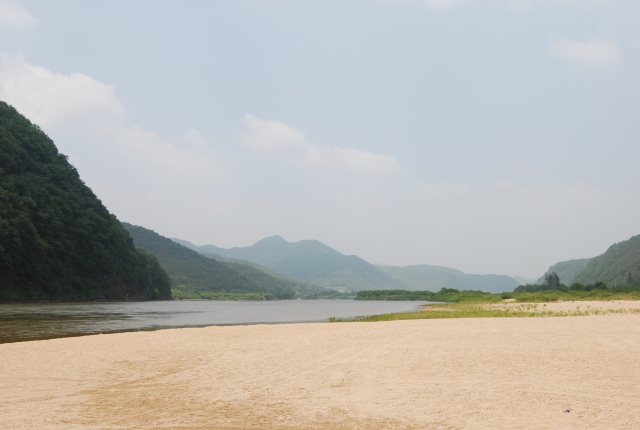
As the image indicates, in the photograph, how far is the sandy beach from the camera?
28.4 feet

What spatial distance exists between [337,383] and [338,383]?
3 centimetres

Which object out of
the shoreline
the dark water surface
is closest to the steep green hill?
the dark water surface

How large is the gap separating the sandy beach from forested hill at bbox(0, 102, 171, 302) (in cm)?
6368

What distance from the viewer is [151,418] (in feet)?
29.7

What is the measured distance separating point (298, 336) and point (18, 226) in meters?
70.6

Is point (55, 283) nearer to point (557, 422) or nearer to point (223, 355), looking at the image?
point (223, 355)

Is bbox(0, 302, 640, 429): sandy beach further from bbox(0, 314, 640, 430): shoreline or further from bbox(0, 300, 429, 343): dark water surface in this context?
bbox(0, 300, 429, 343): dark water surface

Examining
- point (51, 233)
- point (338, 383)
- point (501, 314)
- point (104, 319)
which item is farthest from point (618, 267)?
point (338, 383)

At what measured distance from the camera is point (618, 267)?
16038 centimetres

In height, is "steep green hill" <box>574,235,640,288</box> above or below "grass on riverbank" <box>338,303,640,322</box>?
above

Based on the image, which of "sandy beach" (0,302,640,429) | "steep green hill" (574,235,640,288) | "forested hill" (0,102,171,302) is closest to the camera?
"sandy beach" (0,302,640,429)

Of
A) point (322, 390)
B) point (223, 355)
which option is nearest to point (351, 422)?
point (322, 390)

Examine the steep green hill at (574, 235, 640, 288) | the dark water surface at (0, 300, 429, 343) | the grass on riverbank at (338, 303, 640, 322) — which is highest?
the steep green hill at (574, 235, 640, 288)

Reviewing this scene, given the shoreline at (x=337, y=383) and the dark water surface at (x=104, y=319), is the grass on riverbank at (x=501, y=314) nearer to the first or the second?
the dark water surface at (x=104, y=319)
